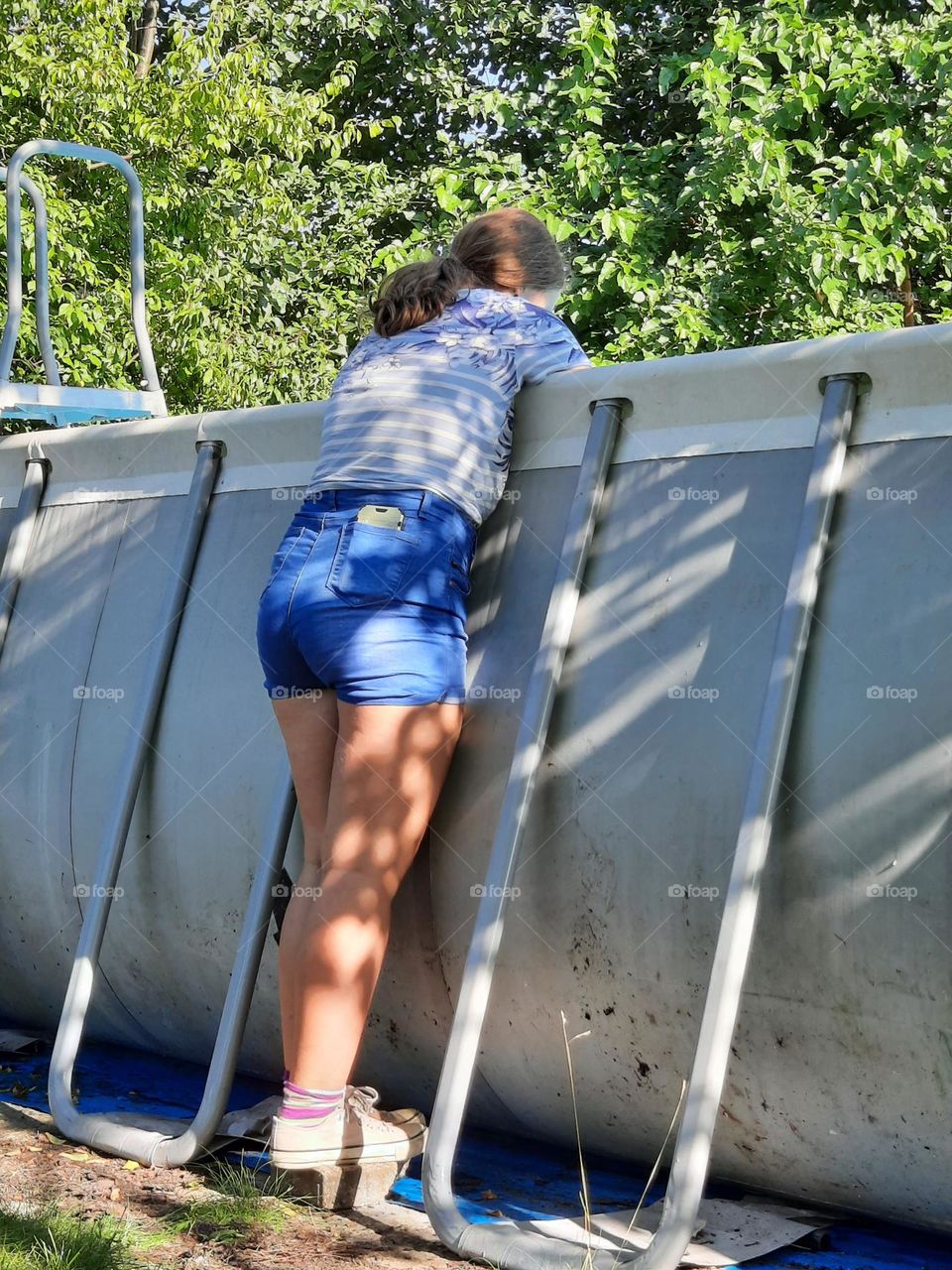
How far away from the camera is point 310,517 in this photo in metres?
2.84

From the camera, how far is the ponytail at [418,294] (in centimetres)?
294

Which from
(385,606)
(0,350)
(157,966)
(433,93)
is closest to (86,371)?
(433,93)

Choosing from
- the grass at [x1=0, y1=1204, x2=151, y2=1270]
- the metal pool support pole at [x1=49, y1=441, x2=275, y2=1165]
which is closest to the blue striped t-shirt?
the metal pool support pole at [x1=49, y1=441, x2=275, y2=1165]

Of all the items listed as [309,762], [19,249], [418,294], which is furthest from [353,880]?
[19,249]

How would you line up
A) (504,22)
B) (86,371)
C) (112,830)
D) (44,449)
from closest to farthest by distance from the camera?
(112,830) < (44,449) < (86,371) < (504,22)

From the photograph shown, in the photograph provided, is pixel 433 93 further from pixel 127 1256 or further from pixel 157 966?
pixel 127 1256

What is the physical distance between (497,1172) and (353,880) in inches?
26.9

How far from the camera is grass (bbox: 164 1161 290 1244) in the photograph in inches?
98.6

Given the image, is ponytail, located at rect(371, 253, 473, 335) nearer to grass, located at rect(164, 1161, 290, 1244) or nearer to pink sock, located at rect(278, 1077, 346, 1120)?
pink sock, located at rect(278, 1077, 346, 1120)

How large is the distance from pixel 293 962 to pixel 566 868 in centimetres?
53

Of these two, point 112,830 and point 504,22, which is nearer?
point 112,830

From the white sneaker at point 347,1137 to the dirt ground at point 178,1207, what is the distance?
0.29 ft

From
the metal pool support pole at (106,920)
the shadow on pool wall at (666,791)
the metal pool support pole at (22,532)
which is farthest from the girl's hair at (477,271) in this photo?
the metal pool support pole at (22,532)

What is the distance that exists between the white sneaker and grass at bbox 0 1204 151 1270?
295mm
